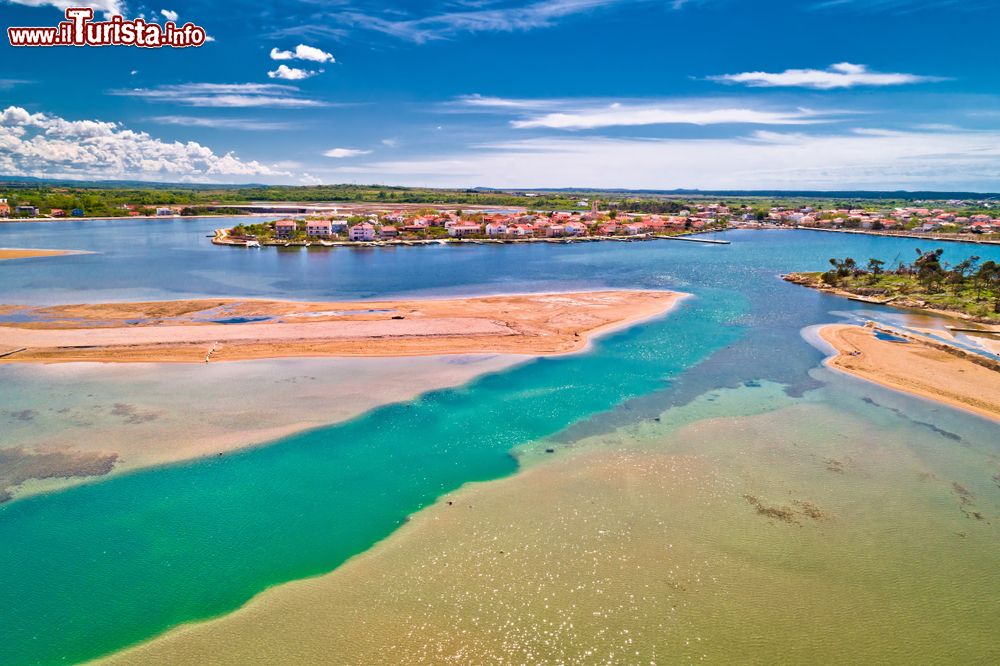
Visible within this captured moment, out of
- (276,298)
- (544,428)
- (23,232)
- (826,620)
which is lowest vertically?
(826,620)

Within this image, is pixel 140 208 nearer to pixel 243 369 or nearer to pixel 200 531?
pixel 243 369

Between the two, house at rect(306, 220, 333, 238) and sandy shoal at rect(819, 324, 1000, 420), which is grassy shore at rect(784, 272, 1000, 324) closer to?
sandy shoal at rect(819, 324, 1000, 420)

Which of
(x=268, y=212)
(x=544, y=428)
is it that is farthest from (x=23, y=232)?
(x=544, y=428)

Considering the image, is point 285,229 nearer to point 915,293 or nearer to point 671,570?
point 915,293

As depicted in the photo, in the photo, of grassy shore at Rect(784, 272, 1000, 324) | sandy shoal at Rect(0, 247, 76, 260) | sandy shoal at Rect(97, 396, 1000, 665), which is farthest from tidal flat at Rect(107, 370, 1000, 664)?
sandy shoal at Rect(0, 247, 76, 260)

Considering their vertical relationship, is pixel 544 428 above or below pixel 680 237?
below

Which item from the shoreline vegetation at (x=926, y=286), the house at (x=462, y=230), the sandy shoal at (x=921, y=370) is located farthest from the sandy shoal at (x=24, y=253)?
the shoreline vegetation at (x=926, y=286)
